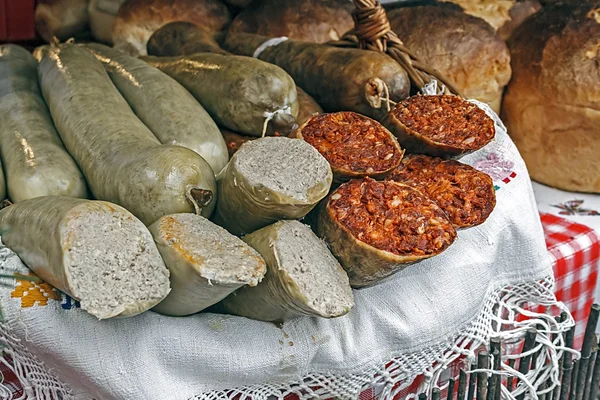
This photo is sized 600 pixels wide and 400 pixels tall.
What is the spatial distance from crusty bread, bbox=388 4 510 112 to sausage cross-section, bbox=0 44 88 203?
1.17m

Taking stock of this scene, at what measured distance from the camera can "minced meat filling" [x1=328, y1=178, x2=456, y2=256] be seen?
1.14m

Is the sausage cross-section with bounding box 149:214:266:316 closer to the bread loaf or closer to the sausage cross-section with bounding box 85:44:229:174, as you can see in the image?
the sausage cross-section with bounding box 85:44:229:174

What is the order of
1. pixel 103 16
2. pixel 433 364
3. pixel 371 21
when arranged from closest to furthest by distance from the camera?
pixel 433 364 < pixel 371 21 < pixel 103 16

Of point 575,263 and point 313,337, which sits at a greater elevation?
point 313,337

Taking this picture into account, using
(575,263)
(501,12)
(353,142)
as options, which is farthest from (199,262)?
(501,12)

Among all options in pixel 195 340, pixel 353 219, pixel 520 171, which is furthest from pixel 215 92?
pixel 520 171

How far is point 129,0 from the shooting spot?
7.77 feet

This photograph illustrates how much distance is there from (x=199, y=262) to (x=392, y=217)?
14.1 inches

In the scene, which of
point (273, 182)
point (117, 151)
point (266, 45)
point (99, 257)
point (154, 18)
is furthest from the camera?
point (154, 18)

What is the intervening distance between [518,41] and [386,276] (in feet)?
4.52

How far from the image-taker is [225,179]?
3.96ft

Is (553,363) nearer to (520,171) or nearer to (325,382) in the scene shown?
(520,171)

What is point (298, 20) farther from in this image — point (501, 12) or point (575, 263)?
point (575, 263)

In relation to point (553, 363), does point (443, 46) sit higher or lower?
higher
